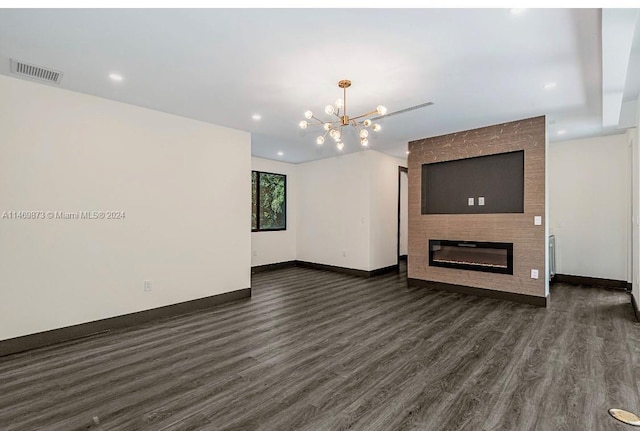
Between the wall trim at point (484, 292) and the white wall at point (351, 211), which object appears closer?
the wall trim at point (484, 292)

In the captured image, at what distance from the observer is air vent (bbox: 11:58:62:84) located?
2.96m

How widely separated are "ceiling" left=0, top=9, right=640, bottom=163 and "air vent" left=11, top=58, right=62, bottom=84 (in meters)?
0.07

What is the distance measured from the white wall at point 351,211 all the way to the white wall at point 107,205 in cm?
279

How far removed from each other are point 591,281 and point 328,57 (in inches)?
257

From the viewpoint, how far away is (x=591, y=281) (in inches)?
230

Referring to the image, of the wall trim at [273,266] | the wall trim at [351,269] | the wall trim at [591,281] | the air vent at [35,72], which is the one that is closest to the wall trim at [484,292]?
the wall trim at [351,269]

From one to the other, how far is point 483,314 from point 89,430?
4.37m

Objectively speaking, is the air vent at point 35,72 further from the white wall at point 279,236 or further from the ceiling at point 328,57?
the white wall at point 279,236

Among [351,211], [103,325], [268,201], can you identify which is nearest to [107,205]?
[103,325]

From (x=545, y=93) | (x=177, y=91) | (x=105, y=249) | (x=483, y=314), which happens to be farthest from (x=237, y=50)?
(x=483, y=314)

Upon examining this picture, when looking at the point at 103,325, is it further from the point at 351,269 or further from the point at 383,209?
the point at 383,209

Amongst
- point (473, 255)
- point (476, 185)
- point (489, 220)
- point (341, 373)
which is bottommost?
point (341, 373)

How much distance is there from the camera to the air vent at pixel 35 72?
296 cm

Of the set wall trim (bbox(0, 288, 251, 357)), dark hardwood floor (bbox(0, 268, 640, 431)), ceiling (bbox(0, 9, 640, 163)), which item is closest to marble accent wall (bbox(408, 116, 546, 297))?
ceiling (bbox(0, 9, 640, 163))
